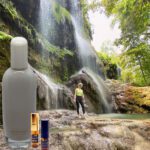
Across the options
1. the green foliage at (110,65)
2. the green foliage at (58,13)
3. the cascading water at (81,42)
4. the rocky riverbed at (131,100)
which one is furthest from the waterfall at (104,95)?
the green foliage at (110,65)

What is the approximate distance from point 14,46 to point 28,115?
0.49 meters

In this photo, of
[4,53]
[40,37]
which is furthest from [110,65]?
[4,53]

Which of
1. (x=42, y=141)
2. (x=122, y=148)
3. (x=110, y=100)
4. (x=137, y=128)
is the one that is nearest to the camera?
(x=42, y=141)

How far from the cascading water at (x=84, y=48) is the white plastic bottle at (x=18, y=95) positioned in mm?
7457

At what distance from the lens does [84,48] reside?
11367 millimetres

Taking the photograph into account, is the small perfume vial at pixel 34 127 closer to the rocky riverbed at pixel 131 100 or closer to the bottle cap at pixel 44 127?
the bottle cap at pixel 44 127

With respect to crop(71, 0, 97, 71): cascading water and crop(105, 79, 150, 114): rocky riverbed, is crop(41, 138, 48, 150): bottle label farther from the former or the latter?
crop(71, 0, 97, 71): cascading water

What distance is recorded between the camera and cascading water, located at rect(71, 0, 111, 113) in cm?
1012

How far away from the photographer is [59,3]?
11375 millimetres

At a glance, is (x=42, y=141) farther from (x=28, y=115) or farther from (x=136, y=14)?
(x=136, y=14)

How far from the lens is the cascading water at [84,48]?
10122mm

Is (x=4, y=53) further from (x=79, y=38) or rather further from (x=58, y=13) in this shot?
(x=79, y=38)

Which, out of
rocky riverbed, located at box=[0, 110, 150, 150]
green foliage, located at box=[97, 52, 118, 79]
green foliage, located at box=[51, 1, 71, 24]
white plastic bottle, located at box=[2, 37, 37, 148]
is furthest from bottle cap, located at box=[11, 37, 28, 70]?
green foliage, located at box=[97, 52, 118, 79]

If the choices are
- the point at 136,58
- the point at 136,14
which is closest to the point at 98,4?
the point at 136,14
